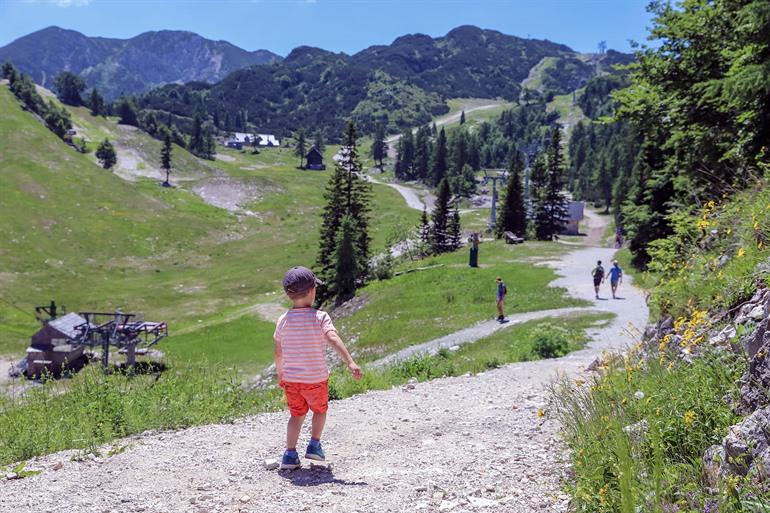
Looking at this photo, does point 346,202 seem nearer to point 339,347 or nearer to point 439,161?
point 339,347

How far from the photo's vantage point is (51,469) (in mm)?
6949

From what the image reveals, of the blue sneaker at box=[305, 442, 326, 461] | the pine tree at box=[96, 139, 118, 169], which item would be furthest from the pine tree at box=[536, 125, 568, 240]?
the pine tree at box=[96, 139, 118, 169]

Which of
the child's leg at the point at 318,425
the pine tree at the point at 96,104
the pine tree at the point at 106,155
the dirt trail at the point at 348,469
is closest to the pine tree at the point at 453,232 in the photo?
the dirt trail at the point at 348,469

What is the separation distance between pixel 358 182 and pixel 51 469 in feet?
165

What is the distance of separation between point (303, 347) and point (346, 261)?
40957mm

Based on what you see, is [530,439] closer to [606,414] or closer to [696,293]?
[606,414]

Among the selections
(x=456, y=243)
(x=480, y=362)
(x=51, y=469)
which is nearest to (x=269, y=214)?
(x=456, y=243)

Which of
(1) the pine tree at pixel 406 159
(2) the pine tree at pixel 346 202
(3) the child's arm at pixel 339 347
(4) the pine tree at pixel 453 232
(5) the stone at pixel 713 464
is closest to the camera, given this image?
(5) the stone at pixel 713 464

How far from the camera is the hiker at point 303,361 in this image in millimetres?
6785

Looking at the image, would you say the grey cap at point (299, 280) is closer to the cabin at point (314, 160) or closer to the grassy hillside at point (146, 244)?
the grassy hillside at point (146, 244)

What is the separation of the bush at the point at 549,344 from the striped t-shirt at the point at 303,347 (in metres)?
11.8

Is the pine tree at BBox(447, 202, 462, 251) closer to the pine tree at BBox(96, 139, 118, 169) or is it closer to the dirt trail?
the dirt trail

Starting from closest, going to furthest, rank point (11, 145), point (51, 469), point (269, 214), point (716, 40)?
point (51, 469)
point (716, 40)
point (11, 145)
point (269, 214)

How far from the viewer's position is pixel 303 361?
684cm
